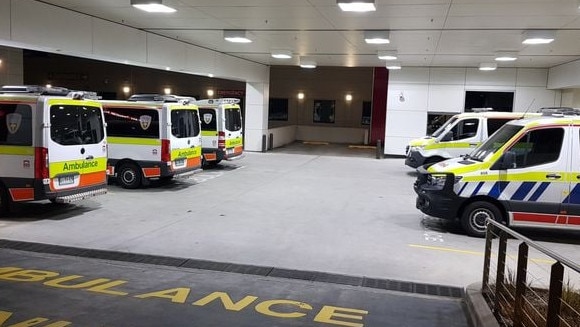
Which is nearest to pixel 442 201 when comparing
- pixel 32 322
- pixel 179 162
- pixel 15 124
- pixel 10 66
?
pixel 32 322

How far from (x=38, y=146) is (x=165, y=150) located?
3.71 meters

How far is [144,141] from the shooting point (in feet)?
39.3

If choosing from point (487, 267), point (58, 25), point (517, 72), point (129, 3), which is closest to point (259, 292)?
point (487, 267)

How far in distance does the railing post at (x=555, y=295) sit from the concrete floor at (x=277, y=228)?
2.84 m

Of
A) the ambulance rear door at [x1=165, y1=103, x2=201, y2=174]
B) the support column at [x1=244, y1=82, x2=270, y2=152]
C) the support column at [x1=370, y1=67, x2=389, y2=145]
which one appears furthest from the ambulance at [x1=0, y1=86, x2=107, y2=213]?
the support column at [x1=370, y1=67, x2=389, y2=145]

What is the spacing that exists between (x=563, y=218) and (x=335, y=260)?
389cm

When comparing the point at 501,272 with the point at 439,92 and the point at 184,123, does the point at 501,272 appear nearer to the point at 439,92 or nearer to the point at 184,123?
the point at 184,123

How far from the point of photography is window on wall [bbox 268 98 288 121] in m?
32.4

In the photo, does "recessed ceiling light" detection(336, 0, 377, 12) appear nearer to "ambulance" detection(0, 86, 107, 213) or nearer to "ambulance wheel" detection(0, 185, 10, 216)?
"ambulance" detection(0, 86, 107, 213)

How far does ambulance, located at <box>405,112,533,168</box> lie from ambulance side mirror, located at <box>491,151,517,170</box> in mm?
6337

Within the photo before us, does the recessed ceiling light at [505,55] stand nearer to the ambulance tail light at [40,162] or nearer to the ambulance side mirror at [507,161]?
the ambulance side mirror at [507,161]

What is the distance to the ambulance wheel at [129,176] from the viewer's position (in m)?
12.2

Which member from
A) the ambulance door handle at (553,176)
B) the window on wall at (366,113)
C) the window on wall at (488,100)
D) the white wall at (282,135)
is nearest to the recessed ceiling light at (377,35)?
the ambulance door handle at (553,176)

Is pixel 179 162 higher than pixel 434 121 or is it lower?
lower
